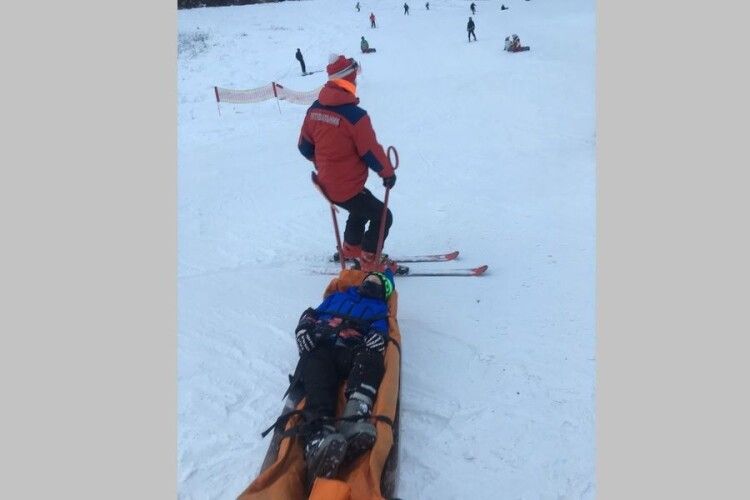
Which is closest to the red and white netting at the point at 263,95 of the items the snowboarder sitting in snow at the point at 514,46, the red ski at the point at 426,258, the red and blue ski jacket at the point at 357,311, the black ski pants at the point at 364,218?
the snowboarder sitting in snow at the point at 514,46

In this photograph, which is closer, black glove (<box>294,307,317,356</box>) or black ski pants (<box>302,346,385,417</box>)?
black ski pants (<box>302,346,385,417</box>)

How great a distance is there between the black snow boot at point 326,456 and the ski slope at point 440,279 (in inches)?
16.6

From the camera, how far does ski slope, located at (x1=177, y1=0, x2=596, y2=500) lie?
315cm

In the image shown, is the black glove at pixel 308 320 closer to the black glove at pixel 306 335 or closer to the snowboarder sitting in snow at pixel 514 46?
the black glove at pixel 306 335

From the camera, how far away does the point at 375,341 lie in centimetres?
353

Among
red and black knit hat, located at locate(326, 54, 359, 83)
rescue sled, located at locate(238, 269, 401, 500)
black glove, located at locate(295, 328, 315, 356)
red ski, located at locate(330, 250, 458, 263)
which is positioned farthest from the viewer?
red ski, located at locate(330, 250, 458, 263)

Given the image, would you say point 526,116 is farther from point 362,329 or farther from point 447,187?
point 362,329

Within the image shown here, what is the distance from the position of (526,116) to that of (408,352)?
8474mm

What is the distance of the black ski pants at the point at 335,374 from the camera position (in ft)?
10.3

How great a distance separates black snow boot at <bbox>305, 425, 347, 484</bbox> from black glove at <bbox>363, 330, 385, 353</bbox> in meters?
0.81

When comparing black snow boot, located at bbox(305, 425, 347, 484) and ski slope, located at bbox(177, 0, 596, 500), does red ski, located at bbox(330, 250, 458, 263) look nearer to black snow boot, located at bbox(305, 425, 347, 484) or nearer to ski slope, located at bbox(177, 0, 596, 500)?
ski slope, located at bbox(177, 0, 596, 500)

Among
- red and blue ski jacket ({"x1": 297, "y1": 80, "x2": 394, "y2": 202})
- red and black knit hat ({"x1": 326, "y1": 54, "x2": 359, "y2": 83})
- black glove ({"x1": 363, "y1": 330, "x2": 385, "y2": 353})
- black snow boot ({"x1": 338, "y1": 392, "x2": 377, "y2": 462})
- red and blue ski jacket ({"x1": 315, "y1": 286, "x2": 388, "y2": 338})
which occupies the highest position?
red and black knit hat ({"x1": 326, "y1": 54, "x2": 359, "y2": 83})

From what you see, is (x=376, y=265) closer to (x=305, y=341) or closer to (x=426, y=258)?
(x=426, y=258)

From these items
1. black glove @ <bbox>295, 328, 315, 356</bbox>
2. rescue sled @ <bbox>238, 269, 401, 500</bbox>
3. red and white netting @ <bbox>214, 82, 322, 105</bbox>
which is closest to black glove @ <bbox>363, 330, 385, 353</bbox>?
rescue sled @ <bbox>238, 269, 401, 500</bbox>
